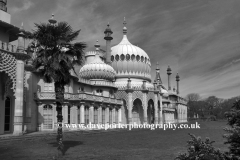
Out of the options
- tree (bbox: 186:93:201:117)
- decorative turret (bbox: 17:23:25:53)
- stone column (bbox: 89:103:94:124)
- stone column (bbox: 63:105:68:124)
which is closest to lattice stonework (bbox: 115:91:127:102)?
stone column (bbox: 89:103:94:124)

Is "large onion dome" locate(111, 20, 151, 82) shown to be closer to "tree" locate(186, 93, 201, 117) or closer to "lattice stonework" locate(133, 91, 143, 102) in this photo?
"lattice stonework" locate(133, 91, 143, 102)

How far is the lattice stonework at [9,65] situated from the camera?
2379 centimetres

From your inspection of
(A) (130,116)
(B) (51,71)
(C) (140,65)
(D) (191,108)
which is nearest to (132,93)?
(A) (130,116)

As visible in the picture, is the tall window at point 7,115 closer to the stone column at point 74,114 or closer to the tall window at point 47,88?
the tall window at point 47,88

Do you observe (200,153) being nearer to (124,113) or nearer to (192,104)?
(124,113)

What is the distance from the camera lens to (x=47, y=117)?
33.2 meters

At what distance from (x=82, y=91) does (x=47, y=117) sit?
25.6ft

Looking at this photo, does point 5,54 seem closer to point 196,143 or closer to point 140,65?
point 196,143

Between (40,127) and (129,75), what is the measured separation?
27365 millimetres

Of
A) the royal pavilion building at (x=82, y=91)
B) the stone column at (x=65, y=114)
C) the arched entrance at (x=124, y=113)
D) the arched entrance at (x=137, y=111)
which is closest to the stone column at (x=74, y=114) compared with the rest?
the royal pavilion building at (x=82, y=91)

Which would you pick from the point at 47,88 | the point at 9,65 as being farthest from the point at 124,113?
the point at 9,65

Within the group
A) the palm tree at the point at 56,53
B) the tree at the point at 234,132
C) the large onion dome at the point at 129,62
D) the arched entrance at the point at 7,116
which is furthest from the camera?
the large onion dome at the point at 129,62

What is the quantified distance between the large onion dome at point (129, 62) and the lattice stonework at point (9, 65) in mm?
32916

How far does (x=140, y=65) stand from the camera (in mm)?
57531
